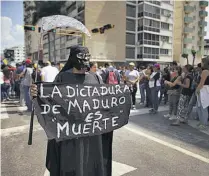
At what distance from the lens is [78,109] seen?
2.59 metres

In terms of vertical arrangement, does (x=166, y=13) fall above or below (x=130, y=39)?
above

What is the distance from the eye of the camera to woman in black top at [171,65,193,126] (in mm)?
6410

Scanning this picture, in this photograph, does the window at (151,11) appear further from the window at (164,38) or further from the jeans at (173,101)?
the jeans at (173,101)

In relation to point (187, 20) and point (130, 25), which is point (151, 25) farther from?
point (187, 20)

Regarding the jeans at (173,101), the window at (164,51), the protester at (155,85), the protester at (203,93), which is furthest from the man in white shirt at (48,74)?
the window at (164,51)

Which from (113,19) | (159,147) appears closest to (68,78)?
(159,147)

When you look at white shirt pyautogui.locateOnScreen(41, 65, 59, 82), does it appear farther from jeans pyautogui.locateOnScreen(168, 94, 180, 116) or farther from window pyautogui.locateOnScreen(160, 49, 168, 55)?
window pyautogui.locateOnScreen(160, 49, 168, 55)

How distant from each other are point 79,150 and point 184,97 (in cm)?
478

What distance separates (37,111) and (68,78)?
0.51 m

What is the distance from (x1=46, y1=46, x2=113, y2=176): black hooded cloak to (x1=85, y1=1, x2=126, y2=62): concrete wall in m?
37.1

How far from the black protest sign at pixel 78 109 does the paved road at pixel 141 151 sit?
1226 mm

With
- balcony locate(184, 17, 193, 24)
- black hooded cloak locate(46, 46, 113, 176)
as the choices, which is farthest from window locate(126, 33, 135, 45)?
black hooded cloak locate(46, 46, 113, 176)

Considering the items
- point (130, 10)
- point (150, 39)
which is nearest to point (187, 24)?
point (150, 39)

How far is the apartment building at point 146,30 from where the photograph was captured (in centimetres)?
4494
